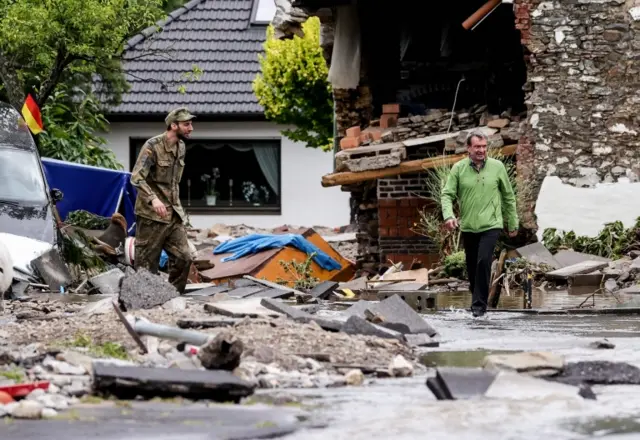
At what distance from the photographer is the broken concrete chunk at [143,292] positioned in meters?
12.3

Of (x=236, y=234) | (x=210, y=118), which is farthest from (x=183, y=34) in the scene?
(x=236, y=234)

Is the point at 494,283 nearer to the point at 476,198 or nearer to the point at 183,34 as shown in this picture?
→ the point at 476,198

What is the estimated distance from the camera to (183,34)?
131ft

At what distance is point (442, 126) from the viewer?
72.7 ft

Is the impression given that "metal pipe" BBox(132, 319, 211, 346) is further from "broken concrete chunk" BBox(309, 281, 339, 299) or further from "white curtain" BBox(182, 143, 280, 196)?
"white curtain" BBox(182, 143, 280, 196)

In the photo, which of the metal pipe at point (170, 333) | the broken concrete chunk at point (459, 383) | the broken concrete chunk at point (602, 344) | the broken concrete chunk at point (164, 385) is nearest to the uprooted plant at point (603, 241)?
the broken concrete chunk at point (602, 344)

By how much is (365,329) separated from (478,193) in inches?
151

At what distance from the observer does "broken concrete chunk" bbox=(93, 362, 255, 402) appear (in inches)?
277

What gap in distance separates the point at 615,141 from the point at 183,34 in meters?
21.3

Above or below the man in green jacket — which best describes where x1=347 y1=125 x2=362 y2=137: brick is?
above

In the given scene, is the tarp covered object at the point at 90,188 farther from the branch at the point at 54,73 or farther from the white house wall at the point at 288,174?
the white house wall at the point at 288,174

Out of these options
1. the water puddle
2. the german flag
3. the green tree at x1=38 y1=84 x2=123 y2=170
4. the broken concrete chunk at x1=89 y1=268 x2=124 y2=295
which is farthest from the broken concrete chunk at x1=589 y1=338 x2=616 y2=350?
the green tree at x1=38 y1=84 x2=123 y2=170

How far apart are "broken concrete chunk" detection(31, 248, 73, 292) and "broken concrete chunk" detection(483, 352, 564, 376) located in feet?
29.2

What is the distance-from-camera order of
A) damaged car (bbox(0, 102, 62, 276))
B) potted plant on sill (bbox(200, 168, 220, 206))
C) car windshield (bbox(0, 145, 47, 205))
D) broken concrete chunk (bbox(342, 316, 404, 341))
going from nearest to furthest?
broken concrete chunk (bbox(342, 316, 404, 341)), damaged car (bbox(0, 102, 62, 276)), car windshield (bbox(0, 145, 47, 205)), potted plant on sill (bbox(200, 168, 220, 206))
